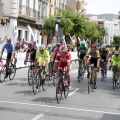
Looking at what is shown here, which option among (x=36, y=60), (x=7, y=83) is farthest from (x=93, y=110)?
(x=7, y=83)

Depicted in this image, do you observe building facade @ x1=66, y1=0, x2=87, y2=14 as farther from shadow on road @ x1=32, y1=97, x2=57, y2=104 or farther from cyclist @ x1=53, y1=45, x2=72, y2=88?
shadow on road @ x1=32, y1=97, x2=57, y2=104

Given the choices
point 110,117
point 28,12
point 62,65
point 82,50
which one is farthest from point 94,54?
point 28,12

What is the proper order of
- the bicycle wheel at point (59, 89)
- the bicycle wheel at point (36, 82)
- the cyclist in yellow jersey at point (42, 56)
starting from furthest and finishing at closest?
1. the cyclist in yellow jersey at point (42, 56)
2. the bicycle wheel at point (36, 82)
3. the bicycle wheel at point (59, 89)

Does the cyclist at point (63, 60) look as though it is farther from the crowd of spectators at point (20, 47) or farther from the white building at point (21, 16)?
the white building at point (21, 16)

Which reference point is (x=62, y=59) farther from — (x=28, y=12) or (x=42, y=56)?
(x=28, y=12)

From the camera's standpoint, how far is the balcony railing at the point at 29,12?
4167cm

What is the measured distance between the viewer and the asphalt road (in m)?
9.45

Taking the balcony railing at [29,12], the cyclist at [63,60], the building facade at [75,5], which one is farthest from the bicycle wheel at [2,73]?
the building facade at [75,5]

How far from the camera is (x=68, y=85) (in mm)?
12398

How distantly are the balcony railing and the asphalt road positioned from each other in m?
27.4

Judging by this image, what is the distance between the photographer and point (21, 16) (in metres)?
41.2

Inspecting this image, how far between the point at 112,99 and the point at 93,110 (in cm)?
248

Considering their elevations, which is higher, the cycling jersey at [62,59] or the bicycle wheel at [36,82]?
the cycling jersey at [62,59]

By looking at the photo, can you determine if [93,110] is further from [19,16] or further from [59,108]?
[19,16]
